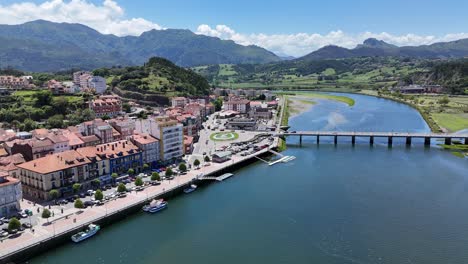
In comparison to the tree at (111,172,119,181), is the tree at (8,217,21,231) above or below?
below

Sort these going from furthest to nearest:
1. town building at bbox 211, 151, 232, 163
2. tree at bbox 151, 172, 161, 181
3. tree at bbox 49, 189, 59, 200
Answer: town building at bbox 211, 151, 232, 163 < tree at bbox 151, 172, 161, 181 < tree at bbox 49, 189, 59, 200

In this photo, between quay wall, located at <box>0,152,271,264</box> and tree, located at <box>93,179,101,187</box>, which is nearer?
quay wall, located at <box>0,152,271,264</box>

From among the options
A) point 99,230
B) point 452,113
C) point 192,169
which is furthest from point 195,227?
point 452,113

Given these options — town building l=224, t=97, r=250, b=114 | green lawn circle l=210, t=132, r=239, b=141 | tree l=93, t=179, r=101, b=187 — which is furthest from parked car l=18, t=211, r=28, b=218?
town building l=224, t=97, r=250, b=114

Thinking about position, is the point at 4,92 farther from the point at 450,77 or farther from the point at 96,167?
the point at 450,77

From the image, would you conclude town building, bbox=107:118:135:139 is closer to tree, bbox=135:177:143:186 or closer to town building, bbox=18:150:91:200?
town building, bbox=18:150:91:200

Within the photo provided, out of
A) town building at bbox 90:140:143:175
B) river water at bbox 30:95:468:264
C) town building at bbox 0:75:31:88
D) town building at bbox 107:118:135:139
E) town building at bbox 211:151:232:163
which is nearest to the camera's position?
river water at bbox 30:95:468:264

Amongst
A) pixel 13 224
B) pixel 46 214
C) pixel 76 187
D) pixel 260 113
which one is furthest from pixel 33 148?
pixel 260 113
